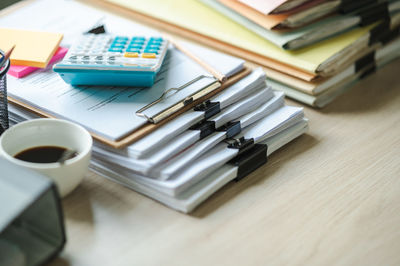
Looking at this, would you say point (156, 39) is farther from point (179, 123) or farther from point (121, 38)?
point (179, 123)

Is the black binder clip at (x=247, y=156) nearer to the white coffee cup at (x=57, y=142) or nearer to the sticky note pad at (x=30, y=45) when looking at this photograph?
the white coffee cup at (x=57, y=142)

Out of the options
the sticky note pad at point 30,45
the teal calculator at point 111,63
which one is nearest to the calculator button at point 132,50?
the teal calculator at point 111,63

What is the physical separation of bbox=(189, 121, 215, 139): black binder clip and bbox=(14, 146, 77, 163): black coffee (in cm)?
17

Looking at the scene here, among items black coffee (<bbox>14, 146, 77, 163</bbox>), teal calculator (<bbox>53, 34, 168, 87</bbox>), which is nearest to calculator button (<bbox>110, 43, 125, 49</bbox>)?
teal calculator (<bbox>53, 34, 168, 87</bbox>)

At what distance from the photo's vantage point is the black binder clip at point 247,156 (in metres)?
0.76

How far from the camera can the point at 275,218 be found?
A: 2.30 feet

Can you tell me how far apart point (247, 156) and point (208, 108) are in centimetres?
9

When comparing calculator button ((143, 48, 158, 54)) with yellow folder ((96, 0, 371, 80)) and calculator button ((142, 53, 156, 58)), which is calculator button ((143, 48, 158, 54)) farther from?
yellow folder ((96, 0, 371, 80))

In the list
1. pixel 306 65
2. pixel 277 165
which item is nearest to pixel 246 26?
pixel 306 65

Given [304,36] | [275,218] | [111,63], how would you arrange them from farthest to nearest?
[304,36] → [111,63] → [275,218]

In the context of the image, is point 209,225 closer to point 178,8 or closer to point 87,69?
point 87,69

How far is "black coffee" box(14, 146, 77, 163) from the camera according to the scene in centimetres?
70

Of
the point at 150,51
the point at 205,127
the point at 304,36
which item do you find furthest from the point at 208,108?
the point at 304,36

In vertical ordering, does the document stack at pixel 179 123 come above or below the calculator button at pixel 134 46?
below
